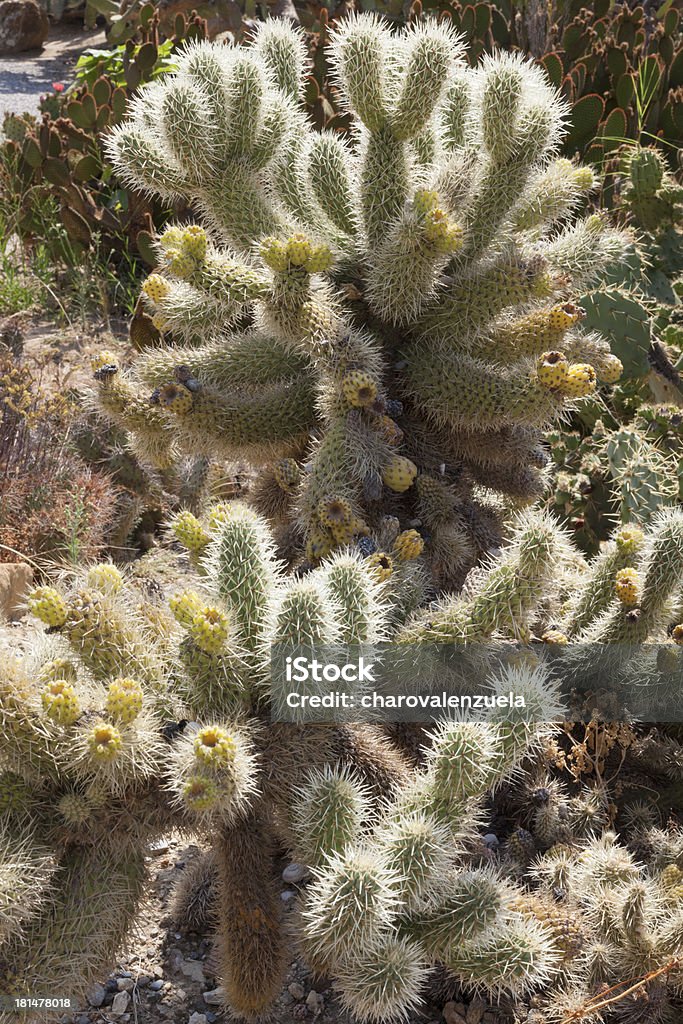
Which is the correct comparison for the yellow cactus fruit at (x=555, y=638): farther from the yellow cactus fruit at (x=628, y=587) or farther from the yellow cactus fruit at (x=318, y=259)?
the yellow cactus fruit at (x=318, y=259)

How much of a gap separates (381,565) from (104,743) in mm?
805

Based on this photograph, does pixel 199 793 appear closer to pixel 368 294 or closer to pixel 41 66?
pixel 368 294

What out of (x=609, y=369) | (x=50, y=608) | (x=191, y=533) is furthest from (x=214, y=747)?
(x=609, y=369)

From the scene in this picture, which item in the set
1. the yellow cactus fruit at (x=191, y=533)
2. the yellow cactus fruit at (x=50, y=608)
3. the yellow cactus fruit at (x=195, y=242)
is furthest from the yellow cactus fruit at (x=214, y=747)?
the yellow cactus fruit at (x=195, y=242)

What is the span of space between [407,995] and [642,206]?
11.5 feet

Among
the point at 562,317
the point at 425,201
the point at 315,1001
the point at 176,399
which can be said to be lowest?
the point at 315,1001

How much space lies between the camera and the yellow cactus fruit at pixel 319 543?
2312 millimetres

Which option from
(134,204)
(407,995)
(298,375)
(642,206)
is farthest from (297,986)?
(134,204)

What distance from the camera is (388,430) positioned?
2.45 m

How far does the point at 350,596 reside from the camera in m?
1.90

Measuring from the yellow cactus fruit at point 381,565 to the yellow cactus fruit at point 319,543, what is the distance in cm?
12

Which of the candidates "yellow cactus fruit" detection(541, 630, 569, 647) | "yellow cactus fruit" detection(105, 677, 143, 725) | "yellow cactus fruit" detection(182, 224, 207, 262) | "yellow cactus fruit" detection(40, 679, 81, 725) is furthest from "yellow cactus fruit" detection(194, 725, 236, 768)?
"yellow cactus fruit" detection(182, 224, 207, 262)

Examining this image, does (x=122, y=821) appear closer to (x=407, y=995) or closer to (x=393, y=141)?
(x=407, y=995)

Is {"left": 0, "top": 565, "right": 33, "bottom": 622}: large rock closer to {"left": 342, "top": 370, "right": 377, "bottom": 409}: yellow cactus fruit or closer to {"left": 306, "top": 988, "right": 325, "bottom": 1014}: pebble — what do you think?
{"left": 342, "top": 370, "right": 377, "bottom": 409}: yellow cactus fruit
